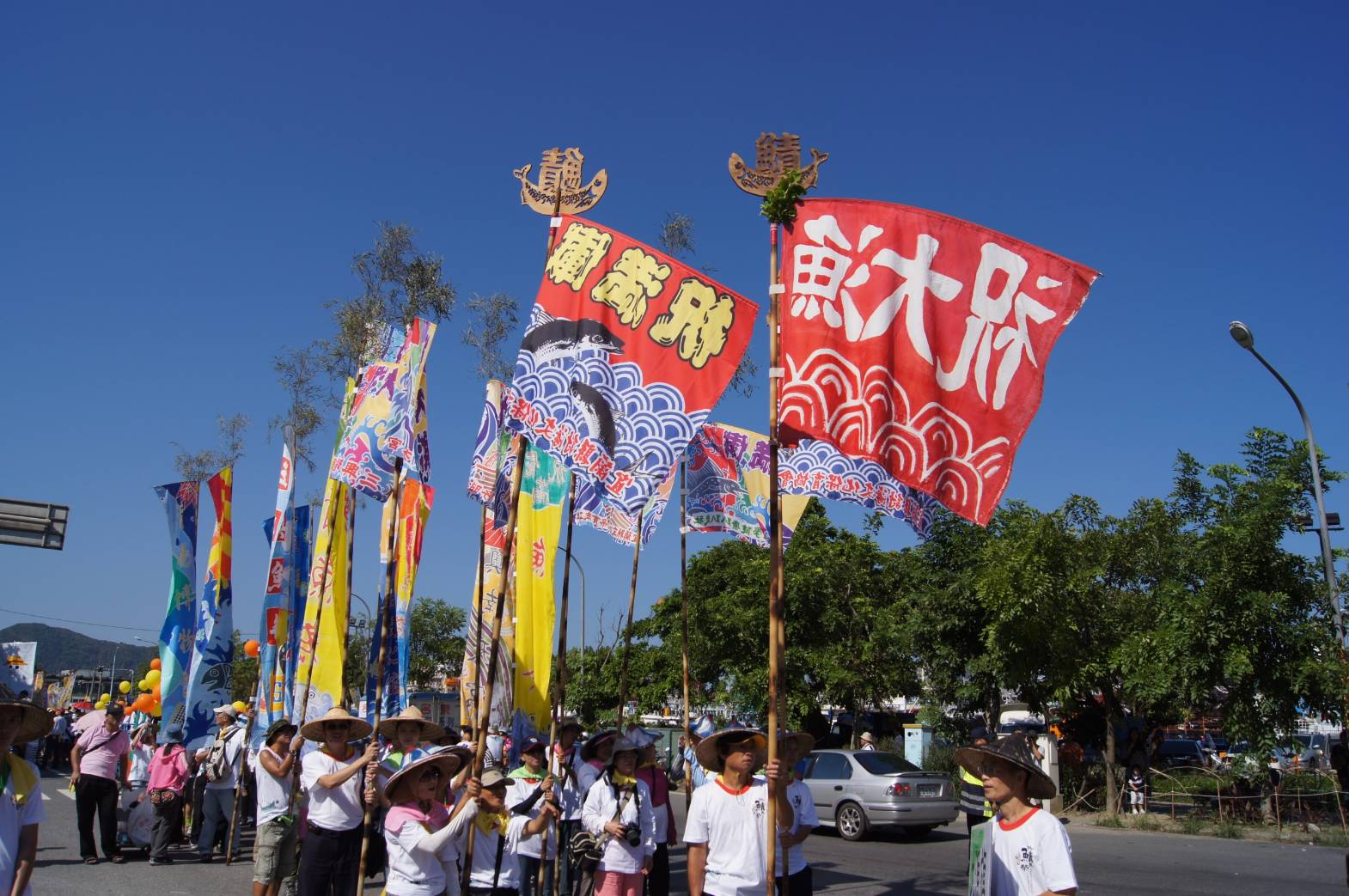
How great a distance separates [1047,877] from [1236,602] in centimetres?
1572

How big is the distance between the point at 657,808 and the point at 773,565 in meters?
3.45

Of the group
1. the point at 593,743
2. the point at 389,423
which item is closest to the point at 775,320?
the point at 593,743

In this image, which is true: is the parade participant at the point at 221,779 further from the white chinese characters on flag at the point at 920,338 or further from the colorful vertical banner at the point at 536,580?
the white chinese characters on flag at the point at 920,338

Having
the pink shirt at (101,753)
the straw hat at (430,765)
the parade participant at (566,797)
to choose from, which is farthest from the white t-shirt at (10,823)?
the pink shirt at (101,753)

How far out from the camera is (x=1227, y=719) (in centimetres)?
1780

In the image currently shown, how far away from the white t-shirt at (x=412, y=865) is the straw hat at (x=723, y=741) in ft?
4.81

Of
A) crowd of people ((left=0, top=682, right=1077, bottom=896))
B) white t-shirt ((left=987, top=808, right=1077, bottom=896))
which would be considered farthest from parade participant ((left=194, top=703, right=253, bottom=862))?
white t-shirt ((left=987, top=808, right=1077, bottom=896))

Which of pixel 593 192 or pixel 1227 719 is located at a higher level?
pixel 593 192

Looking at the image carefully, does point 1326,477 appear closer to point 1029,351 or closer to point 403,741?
point 1029,351

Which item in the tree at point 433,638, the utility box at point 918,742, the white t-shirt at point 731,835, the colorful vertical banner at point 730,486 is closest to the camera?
the white t-shirt at point 731,835

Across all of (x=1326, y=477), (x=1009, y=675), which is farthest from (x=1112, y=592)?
(x=1326, y=477)

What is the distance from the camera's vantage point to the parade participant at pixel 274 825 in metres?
7.64

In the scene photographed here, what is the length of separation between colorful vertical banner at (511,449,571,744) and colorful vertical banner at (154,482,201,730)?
6.25 meters

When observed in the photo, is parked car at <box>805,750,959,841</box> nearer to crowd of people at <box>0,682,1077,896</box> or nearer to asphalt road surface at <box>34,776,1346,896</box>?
asphalt road surface at <box>34,776,1346,896</box>
